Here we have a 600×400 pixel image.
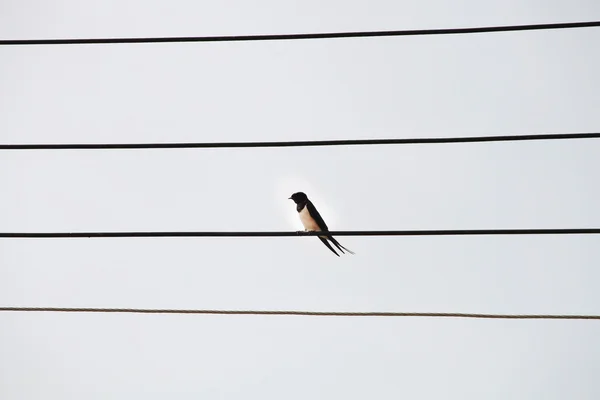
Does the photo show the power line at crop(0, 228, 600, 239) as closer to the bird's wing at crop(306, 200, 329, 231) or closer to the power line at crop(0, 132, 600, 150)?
the power line at crop(0, 132, 600, 150)

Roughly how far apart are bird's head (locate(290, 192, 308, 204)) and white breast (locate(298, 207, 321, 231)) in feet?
1.10

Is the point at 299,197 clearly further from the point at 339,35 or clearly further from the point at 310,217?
the point at 339,35

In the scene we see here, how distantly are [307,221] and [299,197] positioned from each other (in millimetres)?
549

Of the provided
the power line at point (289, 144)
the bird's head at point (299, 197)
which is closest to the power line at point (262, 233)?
the power line at point (289, 144)

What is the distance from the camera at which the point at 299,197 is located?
9.00m

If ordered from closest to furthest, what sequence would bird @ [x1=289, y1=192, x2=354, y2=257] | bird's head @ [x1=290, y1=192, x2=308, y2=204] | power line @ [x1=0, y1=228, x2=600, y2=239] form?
power line @ [x1=0, y1=228, x2=600, y2=239]
bird @ [x1=289, y1=192, x2=354, y2=257]
bird's head @ [x1=290, y1=192, x2=308, y2=204]

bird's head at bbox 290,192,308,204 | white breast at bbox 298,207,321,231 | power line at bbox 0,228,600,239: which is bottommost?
power line at bbox 0,228,600,239

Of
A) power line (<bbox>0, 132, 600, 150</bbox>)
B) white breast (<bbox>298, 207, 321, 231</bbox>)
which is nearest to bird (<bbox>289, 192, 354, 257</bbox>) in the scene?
white breast (<bbox>298, 207, 321, 231</bbox>)

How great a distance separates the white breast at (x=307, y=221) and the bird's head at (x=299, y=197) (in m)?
0.34

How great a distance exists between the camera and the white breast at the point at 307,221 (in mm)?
8469

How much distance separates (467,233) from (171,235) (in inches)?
58.4

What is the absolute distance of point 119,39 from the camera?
4.75 meters

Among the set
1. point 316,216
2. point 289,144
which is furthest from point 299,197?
point 289,144

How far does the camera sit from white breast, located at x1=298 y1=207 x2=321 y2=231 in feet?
27.8
